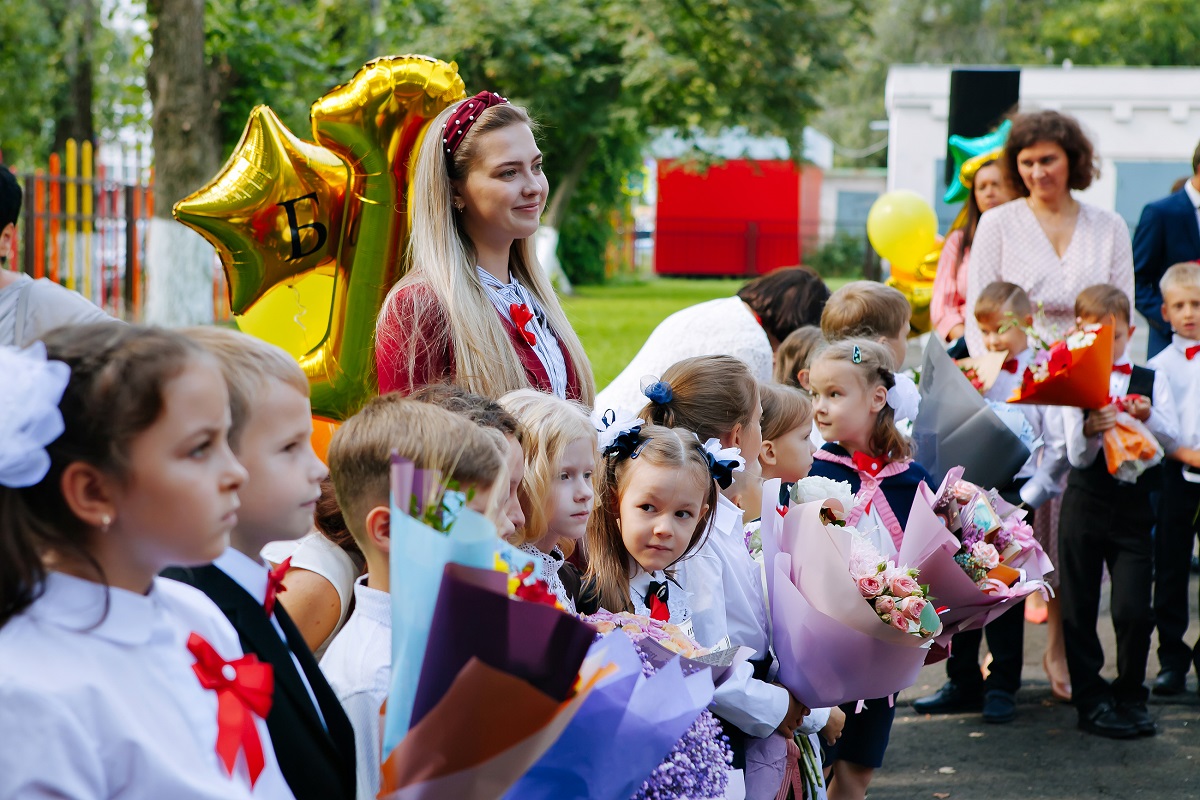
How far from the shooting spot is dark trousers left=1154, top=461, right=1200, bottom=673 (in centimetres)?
516

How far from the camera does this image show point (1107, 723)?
4.65 m

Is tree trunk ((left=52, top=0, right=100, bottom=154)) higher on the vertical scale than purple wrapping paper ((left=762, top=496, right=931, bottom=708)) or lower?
higher

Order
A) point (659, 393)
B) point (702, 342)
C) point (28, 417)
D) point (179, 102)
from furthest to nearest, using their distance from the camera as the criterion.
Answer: point (179, 102)
point (702, 342)
point (659, 393)
point (28, 417)

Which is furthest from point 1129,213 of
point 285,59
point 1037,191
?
point 1037,191

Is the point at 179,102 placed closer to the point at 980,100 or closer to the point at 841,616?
the point at 980,100

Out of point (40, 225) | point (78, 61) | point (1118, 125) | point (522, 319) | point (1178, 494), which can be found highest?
point (78, 61)

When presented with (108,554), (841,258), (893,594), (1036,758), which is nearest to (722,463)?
(893,594)

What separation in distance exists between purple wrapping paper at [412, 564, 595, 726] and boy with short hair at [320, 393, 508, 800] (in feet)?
1.20

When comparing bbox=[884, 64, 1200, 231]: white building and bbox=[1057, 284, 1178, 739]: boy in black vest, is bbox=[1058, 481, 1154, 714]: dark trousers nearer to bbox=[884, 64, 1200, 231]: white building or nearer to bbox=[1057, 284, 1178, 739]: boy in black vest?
bbox=[1057, 284, 1178, 739]: boy in black vest

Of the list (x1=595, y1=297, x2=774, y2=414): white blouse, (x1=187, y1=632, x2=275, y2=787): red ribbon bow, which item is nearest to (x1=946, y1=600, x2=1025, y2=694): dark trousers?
(x1=595, y1=297, x2=774, y2=414): white blouse

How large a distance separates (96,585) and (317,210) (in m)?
2.32

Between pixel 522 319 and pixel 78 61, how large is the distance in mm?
20202

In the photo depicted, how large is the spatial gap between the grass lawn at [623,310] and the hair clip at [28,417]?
6509 mm

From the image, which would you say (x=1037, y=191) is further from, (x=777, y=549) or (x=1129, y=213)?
(x=1129, y=213)
